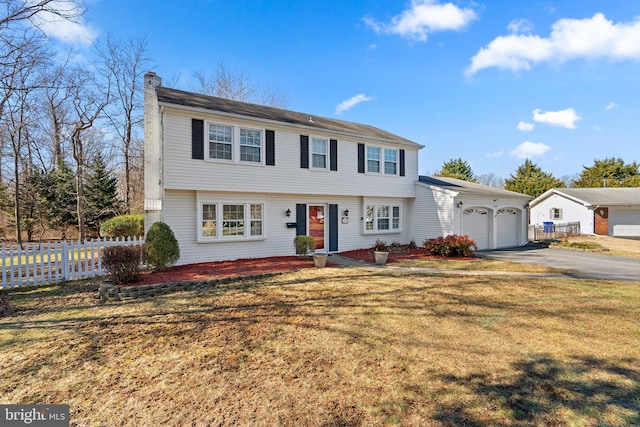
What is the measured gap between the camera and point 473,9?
11328mm

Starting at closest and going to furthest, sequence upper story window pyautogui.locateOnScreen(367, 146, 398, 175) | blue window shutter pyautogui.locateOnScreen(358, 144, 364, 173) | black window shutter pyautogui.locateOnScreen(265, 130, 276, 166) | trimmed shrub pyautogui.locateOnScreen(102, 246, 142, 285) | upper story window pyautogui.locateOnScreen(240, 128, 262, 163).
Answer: trimmed shrub pyautogui.locateOnScreen(102, 246, 142, 285) < upper story window pyautogui.locateOnScreen(240, 128, 262, 163) < black window shutter pyautogui.locateOnScreen(265, 130, 276, 166) < blue window shutter pyautogui.locateOnScreen(358, 144, 364, 173) < upper story window pyautogui.locateOnScreen(367, 146, 398, 175)

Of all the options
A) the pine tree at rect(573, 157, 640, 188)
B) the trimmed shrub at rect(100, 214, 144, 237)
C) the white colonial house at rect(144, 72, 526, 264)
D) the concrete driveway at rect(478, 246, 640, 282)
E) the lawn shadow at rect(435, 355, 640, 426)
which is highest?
the pine tree at rect(573, 157, 640, 188)

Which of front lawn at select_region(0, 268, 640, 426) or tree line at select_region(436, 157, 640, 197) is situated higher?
tree line at select_region(436, 157, 640, 197)

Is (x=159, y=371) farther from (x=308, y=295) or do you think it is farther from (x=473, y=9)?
(x=473, y=9)

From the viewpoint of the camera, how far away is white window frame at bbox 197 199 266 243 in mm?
10492

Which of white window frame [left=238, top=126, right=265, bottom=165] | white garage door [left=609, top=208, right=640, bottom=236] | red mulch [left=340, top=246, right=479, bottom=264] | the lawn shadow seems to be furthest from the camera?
white garage door [left=609, top=208, right=640, bottom=236]

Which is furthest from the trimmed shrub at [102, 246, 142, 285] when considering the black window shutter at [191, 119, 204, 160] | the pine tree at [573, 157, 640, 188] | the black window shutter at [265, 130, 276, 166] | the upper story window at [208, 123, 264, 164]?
the pine tree at [573, 157, 640, 188]

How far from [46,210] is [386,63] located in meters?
24.0

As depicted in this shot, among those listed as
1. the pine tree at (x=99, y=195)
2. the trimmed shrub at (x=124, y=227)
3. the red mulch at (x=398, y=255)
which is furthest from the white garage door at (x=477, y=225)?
the pine tree at (x=99, y=195)

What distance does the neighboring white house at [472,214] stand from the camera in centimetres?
1427

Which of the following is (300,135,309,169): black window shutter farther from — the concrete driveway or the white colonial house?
the concrete driveway

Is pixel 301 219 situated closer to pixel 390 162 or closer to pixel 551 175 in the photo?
pixel 390 162

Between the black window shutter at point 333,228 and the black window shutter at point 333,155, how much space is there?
1825 mm

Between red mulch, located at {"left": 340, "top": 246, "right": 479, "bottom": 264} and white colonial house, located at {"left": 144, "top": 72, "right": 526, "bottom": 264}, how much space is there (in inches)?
27.9
